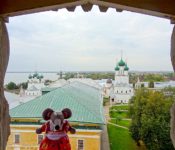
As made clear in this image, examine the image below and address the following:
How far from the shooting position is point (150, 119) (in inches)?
235

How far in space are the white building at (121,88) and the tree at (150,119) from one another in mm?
424

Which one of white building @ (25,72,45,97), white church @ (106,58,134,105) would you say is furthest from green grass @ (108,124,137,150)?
white building @ (25,72,45,97)

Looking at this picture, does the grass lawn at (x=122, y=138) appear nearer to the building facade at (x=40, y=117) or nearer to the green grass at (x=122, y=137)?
the green grass at (x=122, y=137)

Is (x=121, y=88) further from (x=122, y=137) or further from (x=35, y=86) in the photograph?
(x=35, y=86)

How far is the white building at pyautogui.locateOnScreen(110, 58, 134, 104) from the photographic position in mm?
6793

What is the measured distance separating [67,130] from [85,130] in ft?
6.53

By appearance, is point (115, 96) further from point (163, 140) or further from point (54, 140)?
point (54, 140)

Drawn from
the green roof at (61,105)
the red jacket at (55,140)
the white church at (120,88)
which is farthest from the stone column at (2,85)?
the white church at (120,88)

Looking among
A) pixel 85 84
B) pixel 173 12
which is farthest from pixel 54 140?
pixel 85 84

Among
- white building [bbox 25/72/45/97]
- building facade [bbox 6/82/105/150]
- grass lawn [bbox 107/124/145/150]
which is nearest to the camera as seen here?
building facade [bbox 6/82/105/150]

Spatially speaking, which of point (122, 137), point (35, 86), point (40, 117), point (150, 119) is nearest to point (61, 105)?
point (40, 117)

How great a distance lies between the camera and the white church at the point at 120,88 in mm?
6810

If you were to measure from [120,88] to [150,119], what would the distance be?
5.55 feet

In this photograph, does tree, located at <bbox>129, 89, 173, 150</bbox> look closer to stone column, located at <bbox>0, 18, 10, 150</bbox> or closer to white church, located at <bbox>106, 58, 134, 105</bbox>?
white church, located at <bbox>106, 58, 134, 105</bbox>
